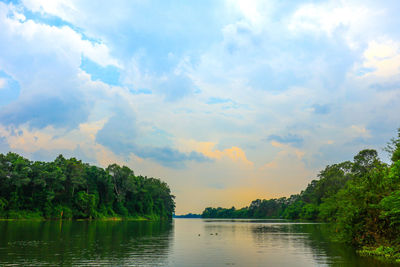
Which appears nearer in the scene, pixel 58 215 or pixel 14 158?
pixel 14 158

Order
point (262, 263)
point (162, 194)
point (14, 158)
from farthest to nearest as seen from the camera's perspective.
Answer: point (162, 194), point (14, 158), point (262, 263)

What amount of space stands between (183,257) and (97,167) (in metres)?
118

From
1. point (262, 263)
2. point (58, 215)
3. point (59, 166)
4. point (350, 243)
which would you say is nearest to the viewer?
point (262, 263)

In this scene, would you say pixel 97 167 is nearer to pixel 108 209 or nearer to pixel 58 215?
pixel 108 209

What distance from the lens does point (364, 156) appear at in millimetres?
105312

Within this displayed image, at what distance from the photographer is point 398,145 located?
2958 centimetres

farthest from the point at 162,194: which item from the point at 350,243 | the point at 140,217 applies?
the point at 350,243

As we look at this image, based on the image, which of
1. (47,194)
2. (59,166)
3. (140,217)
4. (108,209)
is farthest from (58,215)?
(140,217)

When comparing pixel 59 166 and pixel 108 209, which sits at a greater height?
pixel 59 166

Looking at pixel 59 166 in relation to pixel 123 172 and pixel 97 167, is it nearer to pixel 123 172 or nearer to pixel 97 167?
pixel 97 167

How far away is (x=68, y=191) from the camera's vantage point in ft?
390

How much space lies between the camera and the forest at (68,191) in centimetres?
9900

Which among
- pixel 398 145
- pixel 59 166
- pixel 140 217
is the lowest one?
pixel 140 217

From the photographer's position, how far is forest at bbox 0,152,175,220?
9900 centimetres
